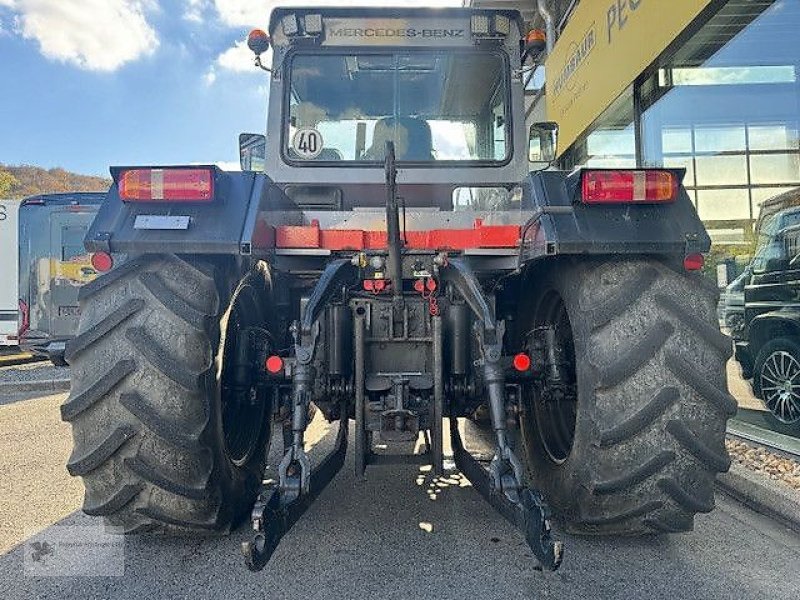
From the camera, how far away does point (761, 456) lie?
13.4 feet

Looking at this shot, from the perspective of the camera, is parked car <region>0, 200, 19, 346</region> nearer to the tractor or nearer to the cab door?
the cab door

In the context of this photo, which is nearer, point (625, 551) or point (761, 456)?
point (625, 551)

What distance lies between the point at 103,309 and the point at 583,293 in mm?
1935

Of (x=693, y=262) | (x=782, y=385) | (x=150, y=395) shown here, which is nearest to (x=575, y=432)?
(x=693, y=262)

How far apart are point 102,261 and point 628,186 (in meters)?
2.15

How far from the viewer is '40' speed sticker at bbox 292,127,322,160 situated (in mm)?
3562

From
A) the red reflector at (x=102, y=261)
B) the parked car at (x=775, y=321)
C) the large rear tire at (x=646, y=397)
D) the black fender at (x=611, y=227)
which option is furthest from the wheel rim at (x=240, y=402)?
the parked car at (x=775, y=321)

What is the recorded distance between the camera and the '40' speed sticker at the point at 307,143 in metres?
3.56

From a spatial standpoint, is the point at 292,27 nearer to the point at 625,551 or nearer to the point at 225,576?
the point at 225,576

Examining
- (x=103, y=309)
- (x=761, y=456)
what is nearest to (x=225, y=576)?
(x=103, y=309)

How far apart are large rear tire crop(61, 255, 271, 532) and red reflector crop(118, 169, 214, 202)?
249mm

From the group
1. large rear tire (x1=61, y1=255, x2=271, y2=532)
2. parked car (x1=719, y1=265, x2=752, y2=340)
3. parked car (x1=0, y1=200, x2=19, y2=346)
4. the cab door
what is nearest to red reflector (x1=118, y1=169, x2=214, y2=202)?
large rear tire (x1=61, y1=255, x2=271, y2=532)

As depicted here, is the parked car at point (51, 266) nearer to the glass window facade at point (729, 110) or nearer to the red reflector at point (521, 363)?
the glass window facade at point (729, 110)

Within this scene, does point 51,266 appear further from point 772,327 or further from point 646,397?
point 772,327
